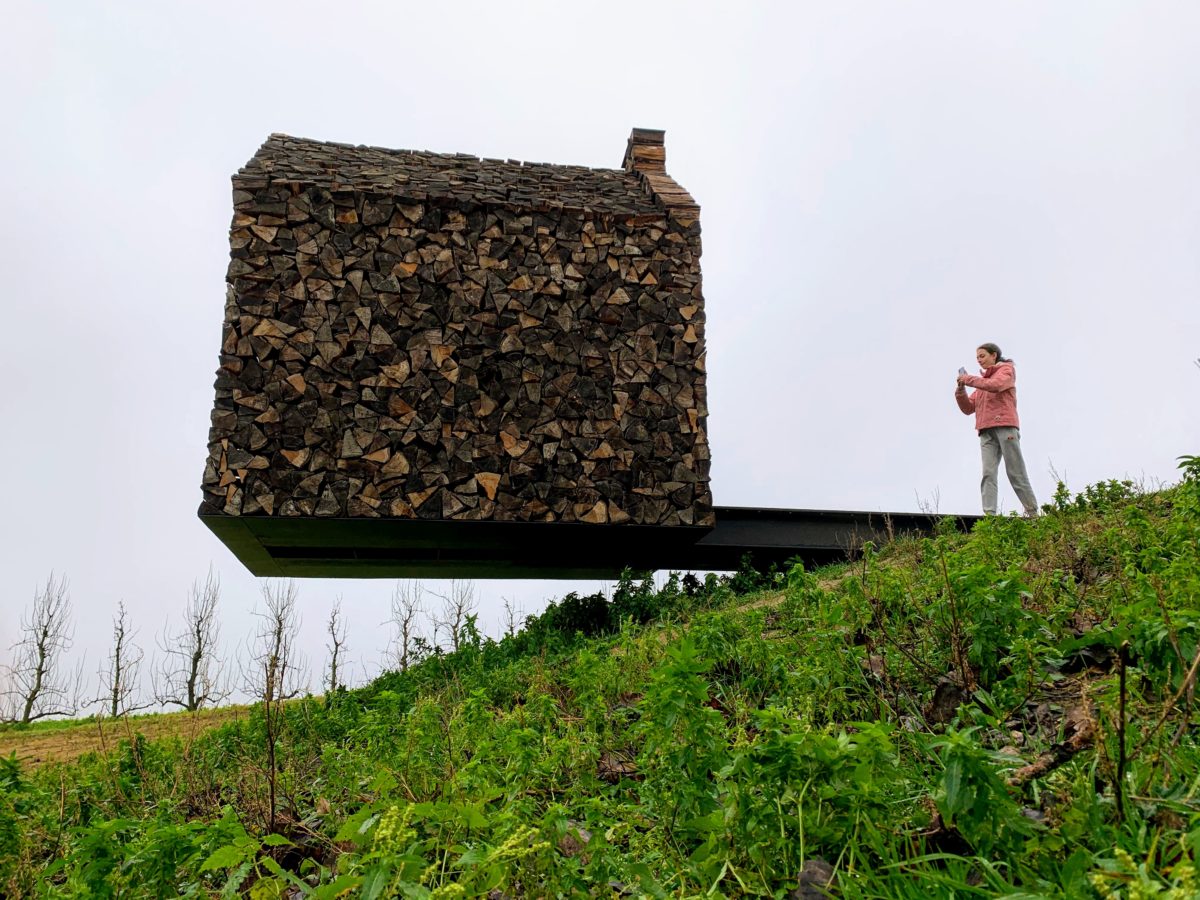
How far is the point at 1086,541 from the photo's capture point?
5.32 m

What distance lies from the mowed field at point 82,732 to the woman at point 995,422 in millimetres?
7591

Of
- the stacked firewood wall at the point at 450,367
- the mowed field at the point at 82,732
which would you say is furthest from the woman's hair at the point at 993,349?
the mowed field at the point at 82,732

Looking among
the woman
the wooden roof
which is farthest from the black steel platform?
the wooden roof

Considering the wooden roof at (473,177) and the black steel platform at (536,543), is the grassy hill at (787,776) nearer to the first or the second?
the black steel platform at (536,543)

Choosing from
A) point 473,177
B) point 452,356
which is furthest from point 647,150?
point 452,356

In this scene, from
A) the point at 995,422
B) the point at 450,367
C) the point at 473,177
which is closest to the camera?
the point at 995,422

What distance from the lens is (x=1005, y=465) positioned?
9211 mm

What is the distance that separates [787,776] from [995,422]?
7827mm

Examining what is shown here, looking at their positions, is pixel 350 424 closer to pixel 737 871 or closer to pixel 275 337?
pixel 275 337

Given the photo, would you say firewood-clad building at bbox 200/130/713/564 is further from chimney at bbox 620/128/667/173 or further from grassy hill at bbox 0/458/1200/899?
grassy hill at bbox 0/458/1200/899

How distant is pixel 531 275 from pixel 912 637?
22.5 feet

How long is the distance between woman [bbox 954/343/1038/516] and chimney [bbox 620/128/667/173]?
507 cm

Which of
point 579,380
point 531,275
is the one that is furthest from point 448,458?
point 531,275

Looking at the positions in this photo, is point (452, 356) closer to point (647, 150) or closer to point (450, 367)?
point (450, 367)
